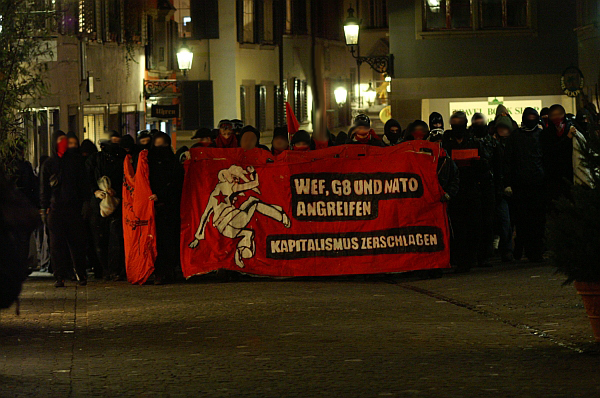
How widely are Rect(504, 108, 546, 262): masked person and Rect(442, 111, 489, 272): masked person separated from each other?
744mm

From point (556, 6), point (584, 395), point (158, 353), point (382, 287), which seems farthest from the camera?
point (556, 6)

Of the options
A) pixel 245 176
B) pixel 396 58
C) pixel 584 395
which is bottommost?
pixel 584 395

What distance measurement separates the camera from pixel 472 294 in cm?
1378

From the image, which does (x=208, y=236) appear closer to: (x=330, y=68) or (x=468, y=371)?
(x=468, y=371)

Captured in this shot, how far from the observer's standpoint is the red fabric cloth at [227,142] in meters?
17.6

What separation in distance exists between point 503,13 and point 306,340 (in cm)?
2164

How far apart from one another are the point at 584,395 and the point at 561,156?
29.3ft

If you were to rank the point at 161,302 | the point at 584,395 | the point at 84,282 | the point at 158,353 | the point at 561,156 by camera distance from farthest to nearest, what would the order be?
the point at 561,156 → the point at 84,282 → the point at 161,302 → the point at 158,353 → the point at 584,395

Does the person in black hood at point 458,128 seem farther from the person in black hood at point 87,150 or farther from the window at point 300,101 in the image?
the window at point 300,101

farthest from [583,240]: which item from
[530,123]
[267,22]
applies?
[267,22]

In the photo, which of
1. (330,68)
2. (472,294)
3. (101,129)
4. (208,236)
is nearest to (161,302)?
(208,236)

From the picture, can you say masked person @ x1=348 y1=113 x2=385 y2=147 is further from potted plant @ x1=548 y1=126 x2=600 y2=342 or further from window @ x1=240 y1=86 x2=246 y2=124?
window @ x1=240 y1=86 x2=246 y2=124

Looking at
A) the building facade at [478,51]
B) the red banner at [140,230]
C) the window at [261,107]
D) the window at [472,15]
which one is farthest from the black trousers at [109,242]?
the window at [261,107]

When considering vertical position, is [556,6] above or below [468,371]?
above
